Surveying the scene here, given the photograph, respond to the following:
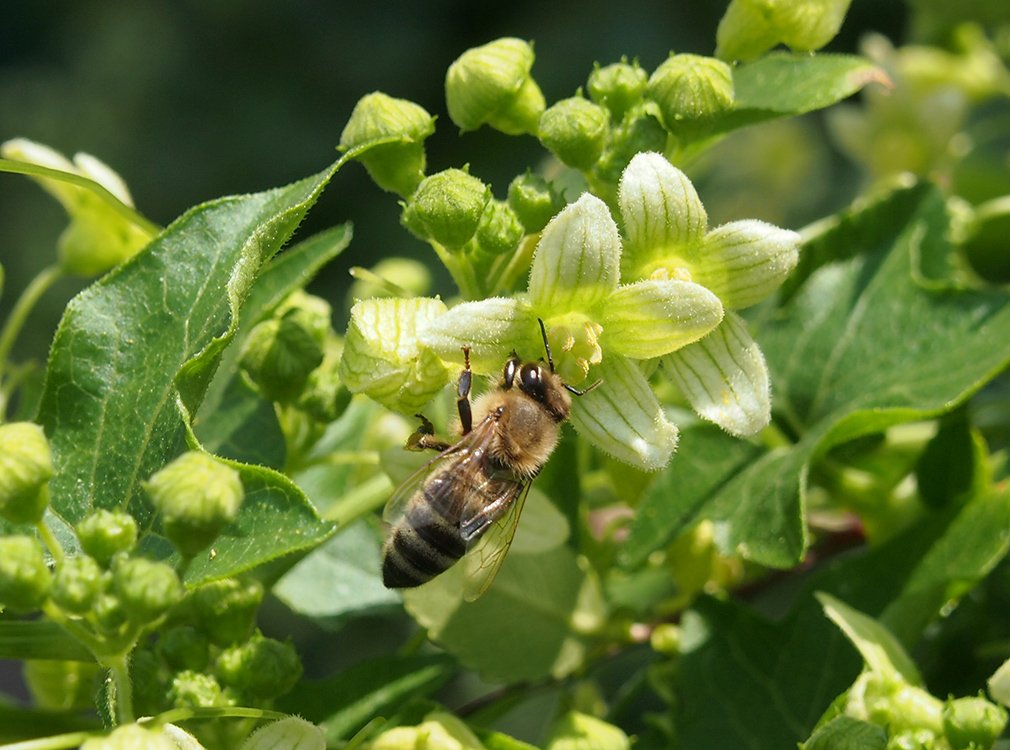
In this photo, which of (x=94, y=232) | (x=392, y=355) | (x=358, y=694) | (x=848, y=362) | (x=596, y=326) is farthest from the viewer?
(x=94, y=232)

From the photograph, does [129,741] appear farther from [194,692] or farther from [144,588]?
[194,692]

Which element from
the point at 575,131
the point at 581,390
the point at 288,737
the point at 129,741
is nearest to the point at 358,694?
the point at 288,737

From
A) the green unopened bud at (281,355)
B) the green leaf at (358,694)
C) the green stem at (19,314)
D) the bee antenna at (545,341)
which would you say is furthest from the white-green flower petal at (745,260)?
the green stem at (19,314)

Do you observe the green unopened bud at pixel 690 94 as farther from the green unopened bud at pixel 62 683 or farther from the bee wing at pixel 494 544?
the green unopened bud at pixel 62 683

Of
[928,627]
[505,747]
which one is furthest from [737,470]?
[505,747]

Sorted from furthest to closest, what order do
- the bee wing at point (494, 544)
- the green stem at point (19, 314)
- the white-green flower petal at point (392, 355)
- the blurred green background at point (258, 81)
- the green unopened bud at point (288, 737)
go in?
the blurred green background at point (258, 81), the green stem at point (19, 314), the bee wing at point (494, 544), the white-green flower petal at point (392, 355), the green unopened bud at point (288, 737)

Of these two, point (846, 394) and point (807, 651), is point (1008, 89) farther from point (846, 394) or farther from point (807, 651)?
point (807, 651)
